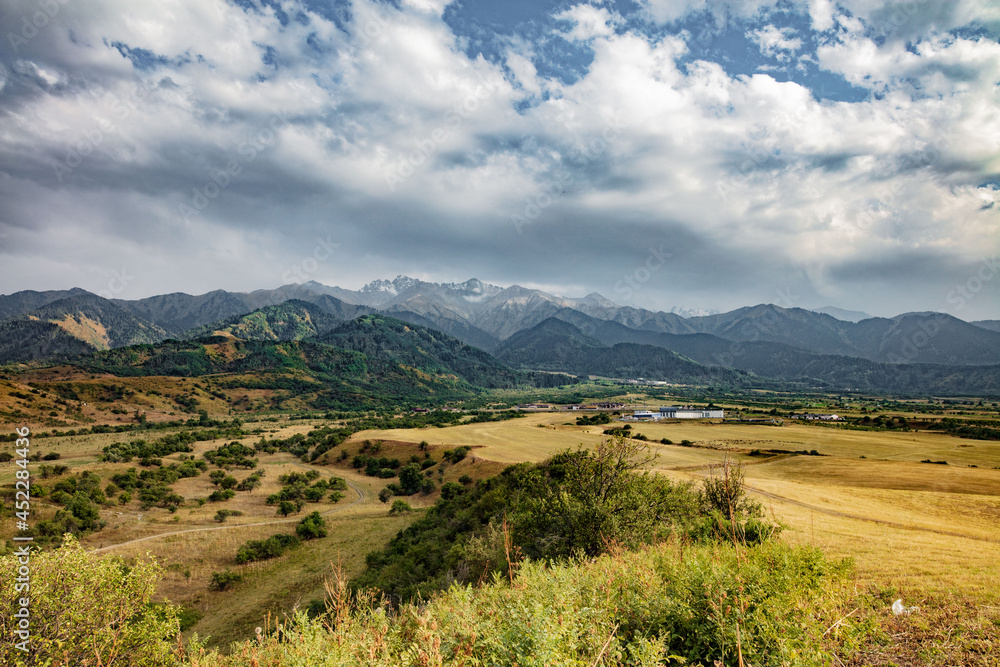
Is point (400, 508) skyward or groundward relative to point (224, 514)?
groundward

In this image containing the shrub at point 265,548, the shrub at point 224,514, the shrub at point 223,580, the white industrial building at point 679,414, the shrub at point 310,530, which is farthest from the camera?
the white industrial building at point 679,414

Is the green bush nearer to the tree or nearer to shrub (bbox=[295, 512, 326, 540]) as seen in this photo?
shrub (bbox=[295, 512, 326, 540])

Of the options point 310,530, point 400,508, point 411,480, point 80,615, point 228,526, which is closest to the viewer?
point 80,615

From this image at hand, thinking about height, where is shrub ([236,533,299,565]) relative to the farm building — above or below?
above

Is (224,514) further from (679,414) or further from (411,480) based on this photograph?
(679,414)

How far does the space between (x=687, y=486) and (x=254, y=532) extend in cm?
3954

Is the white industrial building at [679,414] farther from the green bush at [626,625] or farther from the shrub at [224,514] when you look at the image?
the green bush at [626,625]

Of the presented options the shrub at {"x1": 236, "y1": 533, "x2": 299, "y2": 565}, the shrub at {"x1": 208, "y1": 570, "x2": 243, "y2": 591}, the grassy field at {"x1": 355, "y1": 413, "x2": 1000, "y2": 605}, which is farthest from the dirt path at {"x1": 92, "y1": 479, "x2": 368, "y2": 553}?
the grassy field at {"x1": 355, "y1": 413, "x2": 1000, "y2": 605}

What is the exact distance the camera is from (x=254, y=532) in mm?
40125

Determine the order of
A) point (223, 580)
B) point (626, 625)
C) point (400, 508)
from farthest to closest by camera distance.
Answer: point (400, 508)
point (223, 580)
point (626, 625)

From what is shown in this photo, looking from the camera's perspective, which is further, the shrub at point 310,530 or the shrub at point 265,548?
the shrub at point 310,530

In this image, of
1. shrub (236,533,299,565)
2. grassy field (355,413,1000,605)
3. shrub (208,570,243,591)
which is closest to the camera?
grassy field (355,413,1000,605)

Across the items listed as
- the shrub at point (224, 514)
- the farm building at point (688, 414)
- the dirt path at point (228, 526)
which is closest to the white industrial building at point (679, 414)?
the farm building at point (688, 414)

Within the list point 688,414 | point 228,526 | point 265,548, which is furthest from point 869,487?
point 688,414
